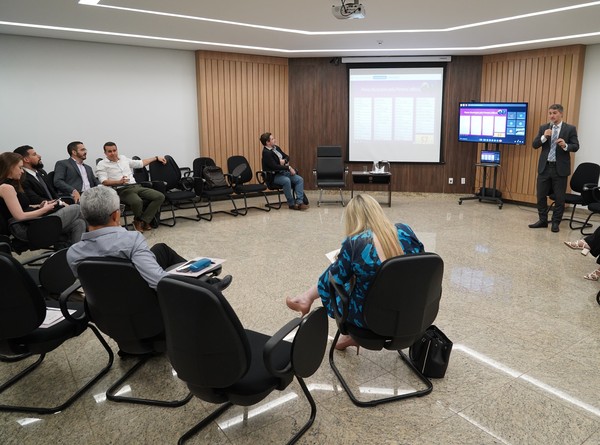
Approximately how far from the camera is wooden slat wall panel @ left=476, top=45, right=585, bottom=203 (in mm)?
7957

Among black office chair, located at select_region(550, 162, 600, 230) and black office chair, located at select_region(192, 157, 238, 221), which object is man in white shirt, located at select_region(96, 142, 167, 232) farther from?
black office chair, located at select_region(550, 162, 600, 230)

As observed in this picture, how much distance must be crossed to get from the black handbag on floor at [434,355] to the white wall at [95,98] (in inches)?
262

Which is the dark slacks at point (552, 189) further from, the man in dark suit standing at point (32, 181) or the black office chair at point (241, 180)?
the man in dark suit standing at point (32, 181)

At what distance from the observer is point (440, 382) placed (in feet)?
9.52

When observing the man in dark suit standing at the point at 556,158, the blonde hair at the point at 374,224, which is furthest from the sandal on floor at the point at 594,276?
the blonde hair at the point at 374,224

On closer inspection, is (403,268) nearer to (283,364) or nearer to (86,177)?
(283,364)

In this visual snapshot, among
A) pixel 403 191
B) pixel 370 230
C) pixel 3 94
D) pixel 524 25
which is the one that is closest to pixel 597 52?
pixel 524 25

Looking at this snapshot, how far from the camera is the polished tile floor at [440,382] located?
2.44 meters

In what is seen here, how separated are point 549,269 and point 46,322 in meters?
4.70


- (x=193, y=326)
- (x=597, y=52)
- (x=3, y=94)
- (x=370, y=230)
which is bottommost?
(x=193, y=326)

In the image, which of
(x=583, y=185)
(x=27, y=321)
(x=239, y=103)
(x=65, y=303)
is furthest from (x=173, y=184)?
(x=583, y=185)

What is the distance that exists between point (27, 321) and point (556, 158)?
21.9 ft

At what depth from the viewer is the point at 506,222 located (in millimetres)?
7324

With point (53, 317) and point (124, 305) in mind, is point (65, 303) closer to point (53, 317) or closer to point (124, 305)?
point (53, 317)
